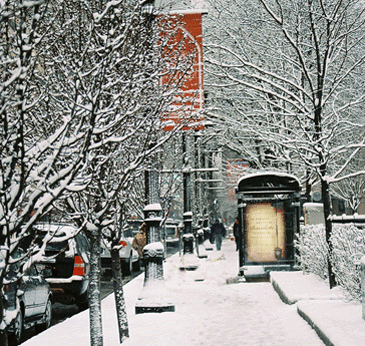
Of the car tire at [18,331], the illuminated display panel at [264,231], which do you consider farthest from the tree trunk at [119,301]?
the illuminated display panel at [264,231]

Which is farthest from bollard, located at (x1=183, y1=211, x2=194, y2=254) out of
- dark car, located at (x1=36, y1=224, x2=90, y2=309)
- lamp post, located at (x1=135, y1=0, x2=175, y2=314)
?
lamp post, located at (x1=135, y1=0, x2=175, y2=314)

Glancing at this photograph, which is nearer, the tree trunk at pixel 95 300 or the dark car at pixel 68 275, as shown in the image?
the tree trunk at pixel 95 300

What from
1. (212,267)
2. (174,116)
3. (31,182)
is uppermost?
Answer: (174,116)

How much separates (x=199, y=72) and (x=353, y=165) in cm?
3080

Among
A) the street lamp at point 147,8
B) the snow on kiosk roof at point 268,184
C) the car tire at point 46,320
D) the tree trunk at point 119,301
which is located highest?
the street lamp at point 147,8

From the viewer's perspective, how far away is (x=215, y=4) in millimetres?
18344

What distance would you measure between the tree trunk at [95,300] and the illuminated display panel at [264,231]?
11364 millimetres

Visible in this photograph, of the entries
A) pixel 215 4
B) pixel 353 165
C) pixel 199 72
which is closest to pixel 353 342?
pixel 199 72

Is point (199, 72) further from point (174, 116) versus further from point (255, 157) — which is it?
point (255, 157)

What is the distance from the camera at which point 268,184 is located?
758 inches

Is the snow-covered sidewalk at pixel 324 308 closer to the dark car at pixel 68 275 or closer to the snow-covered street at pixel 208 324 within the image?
the snow-covered street at pixel 208 324

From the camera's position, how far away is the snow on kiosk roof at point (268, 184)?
19.2 meters

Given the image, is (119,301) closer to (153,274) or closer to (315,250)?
(153,274)

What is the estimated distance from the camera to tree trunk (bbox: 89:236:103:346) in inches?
327
